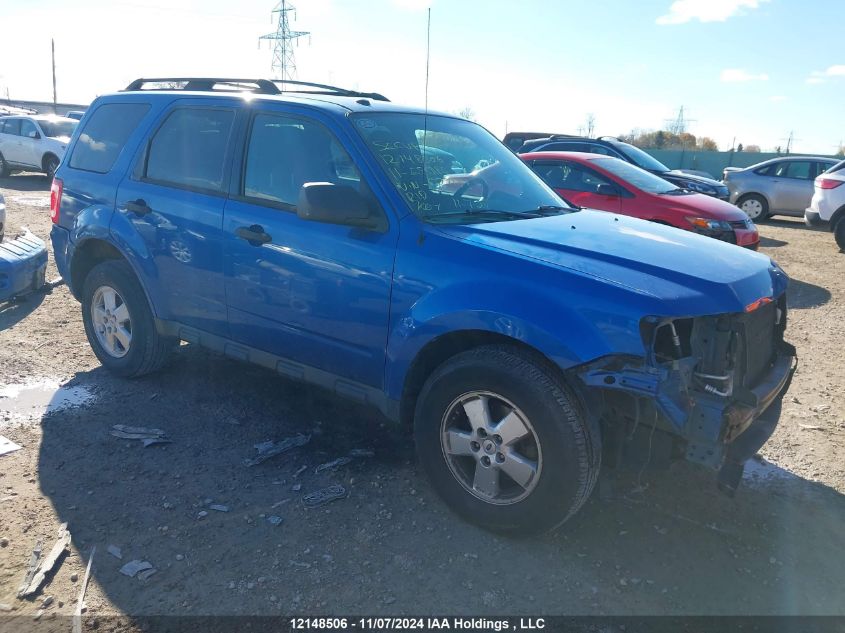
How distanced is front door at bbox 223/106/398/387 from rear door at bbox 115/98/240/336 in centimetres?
16

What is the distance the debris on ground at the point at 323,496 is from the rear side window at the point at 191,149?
6.34 feet

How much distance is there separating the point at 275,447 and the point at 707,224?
648cm

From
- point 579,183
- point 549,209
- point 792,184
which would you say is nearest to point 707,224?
point 579,183

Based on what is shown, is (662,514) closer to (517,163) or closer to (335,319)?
(335,319)

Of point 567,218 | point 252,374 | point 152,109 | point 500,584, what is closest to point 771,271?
point 567,218

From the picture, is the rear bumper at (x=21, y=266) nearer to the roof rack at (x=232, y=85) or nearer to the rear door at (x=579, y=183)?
the roof rack at (x=232, y=85)

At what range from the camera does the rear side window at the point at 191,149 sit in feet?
13.6

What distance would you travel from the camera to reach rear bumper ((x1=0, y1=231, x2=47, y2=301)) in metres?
6.15

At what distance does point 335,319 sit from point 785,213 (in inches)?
578

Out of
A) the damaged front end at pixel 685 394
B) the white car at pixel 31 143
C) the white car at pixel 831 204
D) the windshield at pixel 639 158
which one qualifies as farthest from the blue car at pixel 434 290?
the white car at pixel 31 143

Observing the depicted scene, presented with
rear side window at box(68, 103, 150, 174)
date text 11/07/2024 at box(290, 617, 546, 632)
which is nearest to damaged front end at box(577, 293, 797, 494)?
date text 11/07/2024 at box(290, 617, 546, 632)

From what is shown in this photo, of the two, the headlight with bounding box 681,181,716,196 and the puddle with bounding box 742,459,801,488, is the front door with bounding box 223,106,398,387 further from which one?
the headlight with bounding box 681,181,716,196

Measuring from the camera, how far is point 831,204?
11.1 metres

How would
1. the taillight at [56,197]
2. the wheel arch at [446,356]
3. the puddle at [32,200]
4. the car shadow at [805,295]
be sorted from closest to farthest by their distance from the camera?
the wheel arch at [446,356]
the taillight at [56,197]
the car shadow at [805,295]
the puddle at [32,200]
